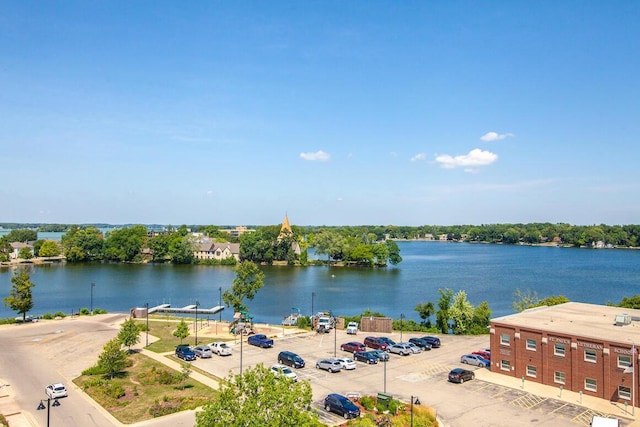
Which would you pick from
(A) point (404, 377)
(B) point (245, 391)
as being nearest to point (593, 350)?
(A) point (404, 377)

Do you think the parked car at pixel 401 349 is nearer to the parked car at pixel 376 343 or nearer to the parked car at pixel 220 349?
the parked car at pixel 376 343

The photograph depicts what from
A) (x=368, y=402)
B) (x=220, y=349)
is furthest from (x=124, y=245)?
(x=368, y=402)

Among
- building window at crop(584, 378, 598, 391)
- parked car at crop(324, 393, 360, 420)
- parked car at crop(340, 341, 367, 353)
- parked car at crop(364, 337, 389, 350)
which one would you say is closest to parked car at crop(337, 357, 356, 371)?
parked car at crop(340, 341, 367, 353)

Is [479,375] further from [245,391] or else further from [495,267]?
[495,267]

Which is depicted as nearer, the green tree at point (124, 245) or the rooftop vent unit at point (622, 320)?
the rooftop vent unit at point (622, 320)

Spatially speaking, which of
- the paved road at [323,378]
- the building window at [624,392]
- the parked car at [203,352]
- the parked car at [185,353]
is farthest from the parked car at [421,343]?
the parked car at [185,353]
